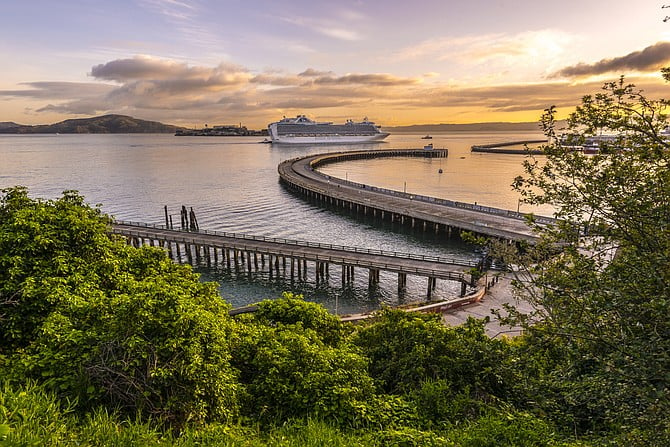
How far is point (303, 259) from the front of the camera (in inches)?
1400

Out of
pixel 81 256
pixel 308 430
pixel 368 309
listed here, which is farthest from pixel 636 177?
pixel 368 309

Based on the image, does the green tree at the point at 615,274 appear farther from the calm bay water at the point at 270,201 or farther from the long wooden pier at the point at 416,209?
the long wooden pier at the point at 416,209

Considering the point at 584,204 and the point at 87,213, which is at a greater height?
the point at 584,204

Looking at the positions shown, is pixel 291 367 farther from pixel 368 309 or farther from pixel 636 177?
pixel 368 309

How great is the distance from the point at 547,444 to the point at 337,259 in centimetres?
2604

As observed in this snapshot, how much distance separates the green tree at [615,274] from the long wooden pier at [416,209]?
24760 mm

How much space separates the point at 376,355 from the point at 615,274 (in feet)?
28.6

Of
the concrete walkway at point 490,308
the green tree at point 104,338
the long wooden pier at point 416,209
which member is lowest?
the concrete walkway at point 490,308

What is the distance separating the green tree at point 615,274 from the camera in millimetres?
6422

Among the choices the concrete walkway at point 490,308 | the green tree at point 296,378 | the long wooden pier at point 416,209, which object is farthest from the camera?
the long wooden pier at point 416,209

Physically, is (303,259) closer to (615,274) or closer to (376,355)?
(376,355)

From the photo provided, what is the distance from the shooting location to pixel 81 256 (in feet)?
43.0

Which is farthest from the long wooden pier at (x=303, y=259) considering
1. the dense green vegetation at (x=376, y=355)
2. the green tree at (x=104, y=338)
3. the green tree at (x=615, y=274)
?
the green tree at (x=615, y=274)

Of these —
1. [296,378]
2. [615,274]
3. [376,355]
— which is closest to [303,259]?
[376,355]
